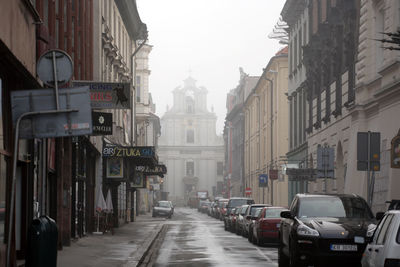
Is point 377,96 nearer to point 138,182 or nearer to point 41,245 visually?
point 41,245

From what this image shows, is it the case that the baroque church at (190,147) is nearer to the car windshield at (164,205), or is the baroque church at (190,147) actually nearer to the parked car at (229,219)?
the car windshield at (164,205)

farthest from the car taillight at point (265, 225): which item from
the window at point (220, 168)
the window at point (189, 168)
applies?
the window at point (220, 168)

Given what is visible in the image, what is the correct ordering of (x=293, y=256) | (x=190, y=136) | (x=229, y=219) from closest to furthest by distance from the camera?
(x=293, y=256)
(x=229, y=219)
(x=190, y=136)

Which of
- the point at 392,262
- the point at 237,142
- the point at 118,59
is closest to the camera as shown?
the point at 392,262

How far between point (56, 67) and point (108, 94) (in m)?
9.91

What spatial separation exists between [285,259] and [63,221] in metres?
7.52

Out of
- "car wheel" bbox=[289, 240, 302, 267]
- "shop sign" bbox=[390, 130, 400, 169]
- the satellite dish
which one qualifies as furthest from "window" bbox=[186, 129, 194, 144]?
the satellite dish

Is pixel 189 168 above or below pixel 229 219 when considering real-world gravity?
above

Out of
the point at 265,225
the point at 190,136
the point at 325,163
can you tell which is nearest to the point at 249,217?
the point at 265,225

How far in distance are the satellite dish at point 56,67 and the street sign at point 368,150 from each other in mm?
10357

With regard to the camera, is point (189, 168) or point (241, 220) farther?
point (189, 168)

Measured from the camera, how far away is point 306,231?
1681 centimetres

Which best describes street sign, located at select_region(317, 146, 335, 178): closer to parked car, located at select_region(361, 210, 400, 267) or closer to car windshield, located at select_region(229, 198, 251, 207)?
parked car, located at select_region(361, 210, 400, 267)

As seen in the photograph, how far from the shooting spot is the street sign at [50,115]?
9945 millimetres
